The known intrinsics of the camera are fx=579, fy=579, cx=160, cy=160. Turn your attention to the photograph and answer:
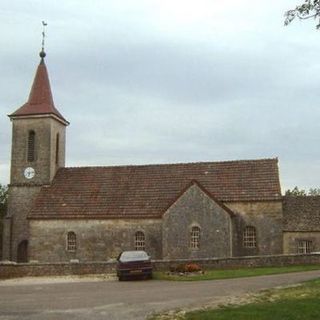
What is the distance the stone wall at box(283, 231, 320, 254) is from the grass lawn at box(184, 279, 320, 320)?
834 inches

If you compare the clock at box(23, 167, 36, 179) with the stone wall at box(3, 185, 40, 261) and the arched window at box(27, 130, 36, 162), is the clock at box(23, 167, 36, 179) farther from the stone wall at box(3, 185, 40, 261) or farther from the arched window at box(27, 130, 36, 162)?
the arched window at box(27, 130, 36, 162)

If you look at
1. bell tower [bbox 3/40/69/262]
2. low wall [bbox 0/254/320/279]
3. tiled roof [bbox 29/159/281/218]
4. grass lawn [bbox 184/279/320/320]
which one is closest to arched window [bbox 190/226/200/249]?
tiled roof [bbox 29/159/281/218]

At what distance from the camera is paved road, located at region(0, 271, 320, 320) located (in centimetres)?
1593

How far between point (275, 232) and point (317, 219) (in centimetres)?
296

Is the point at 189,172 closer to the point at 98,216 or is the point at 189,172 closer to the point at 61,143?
the point at 98,216

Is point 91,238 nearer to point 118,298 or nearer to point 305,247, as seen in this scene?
point 305,247

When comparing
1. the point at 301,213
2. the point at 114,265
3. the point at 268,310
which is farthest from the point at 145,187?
the point at 268,310

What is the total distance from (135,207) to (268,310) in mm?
27425

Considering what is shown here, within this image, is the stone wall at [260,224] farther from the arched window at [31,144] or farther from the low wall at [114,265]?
the arched window at [31,144]

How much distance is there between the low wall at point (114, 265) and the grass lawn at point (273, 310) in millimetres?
14090

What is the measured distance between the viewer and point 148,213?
41062mm

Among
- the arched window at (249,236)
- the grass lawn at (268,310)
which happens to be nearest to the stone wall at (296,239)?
the arched window at (249,236)

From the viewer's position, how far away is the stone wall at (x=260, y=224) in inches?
1563

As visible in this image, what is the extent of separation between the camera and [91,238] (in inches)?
1667
